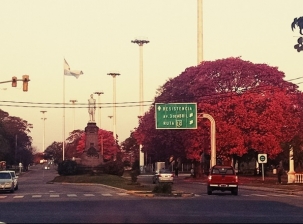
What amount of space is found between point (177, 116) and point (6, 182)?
14501 millimetres

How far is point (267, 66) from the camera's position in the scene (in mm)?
68250

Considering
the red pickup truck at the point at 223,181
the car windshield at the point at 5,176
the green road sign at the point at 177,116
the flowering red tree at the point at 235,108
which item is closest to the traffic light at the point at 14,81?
the car windshield at the point at 5,176

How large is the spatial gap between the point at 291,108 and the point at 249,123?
5.45 meters

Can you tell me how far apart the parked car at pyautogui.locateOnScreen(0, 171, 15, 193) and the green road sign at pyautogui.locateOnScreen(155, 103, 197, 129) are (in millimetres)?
12244

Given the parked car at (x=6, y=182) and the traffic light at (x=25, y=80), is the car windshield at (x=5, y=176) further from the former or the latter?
the traffic light at (x=25, y=80)

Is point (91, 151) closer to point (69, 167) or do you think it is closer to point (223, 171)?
point (69, 167)

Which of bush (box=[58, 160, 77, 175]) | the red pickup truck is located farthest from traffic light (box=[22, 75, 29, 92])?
bush (box=[58, 160, 77, 175])

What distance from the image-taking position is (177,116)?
180 ft

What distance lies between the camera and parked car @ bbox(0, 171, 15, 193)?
48.2 metres

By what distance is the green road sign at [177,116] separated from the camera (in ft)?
179

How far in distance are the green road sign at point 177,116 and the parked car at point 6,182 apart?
12.2m

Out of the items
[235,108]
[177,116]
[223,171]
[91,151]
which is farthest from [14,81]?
[91,151]

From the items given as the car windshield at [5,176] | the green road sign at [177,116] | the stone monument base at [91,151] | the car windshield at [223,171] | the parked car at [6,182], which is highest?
the green road sign at [177,116]

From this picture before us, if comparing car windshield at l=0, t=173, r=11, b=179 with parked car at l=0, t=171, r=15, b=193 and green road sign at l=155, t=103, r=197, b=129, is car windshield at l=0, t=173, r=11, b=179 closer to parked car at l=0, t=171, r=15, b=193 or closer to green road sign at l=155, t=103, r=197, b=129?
parked car at l=0, t=171, r=15, b=193
